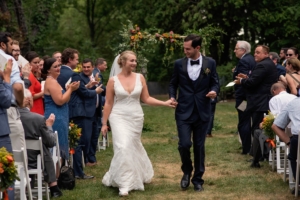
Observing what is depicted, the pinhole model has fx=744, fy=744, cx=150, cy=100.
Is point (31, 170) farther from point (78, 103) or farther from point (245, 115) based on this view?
point (245, 115)

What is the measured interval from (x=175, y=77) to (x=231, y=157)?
425cm

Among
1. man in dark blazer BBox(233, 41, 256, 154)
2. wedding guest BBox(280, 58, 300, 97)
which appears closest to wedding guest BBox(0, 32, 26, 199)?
wedding guest BBox(280, 58, 300, 97)

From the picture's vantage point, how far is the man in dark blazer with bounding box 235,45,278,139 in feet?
42.3

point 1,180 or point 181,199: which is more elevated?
point 1,180

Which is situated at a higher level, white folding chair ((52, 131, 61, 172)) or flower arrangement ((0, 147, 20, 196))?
flower arrangement ((0, 147, 20, 196))

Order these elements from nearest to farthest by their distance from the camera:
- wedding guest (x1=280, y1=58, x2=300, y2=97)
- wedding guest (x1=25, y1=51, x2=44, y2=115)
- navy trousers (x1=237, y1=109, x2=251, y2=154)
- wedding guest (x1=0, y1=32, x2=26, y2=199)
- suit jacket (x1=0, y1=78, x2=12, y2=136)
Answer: suit jacket (x1=0, y1=78, x2=12, y2=136) < wedding guest (x1=0, y1=32, x2=26, y2=199) < wedding guest (x1=25, y1=51, x2=44, y2=115) < wedding guest (x1=280, y1=58, x2=300, y2=97) < navy trousers (x1=237, y1=109, x2=251, y2=154)

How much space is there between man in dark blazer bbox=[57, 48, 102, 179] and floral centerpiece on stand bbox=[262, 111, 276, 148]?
2.91 m

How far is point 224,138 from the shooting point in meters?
18.1

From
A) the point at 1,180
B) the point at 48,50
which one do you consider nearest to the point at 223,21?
the point at 48,50

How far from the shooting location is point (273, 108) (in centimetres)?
1198

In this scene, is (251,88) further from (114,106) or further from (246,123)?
(114,106)

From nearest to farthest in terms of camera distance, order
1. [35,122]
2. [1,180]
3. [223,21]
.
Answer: [1,180] → [35,122] → [223,21]

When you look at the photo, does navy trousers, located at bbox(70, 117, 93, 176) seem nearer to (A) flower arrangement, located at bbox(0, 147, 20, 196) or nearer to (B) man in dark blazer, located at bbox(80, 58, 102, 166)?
(B) man in dark blazer, located at bbox(80, 58, 102, 166)

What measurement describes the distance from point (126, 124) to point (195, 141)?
3.35 ft
